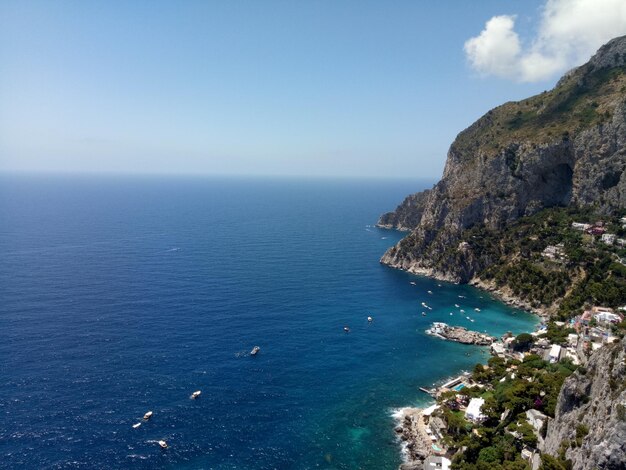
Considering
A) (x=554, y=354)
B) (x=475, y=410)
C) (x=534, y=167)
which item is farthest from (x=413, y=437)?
(x=534, y=167)

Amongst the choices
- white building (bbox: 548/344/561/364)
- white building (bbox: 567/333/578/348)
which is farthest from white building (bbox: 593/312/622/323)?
white building (bbox: 548/344/561/364)

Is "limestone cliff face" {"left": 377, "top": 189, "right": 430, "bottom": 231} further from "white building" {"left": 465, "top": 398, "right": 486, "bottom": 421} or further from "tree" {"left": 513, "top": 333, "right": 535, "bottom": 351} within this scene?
"white building" {"left": 465, "top": 398, "right": 486, "bottom": 421}

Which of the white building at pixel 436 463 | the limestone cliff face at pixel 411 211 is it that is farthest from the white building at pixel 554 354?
the limestone cliff face at pixel 411 211

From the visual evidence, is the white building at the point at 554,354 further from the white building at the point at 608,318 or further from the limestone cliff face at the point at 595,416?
the limestone cliff face at the point at 595,416

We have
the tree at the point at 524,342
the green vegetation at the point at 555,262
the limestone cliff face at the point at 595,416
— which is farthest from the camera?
the green vegetation at the point at 555,262

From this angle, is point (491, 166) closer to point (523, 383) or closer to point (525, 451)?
point (523, 383)

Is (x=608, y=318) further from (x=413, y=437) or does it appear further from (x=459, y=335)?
(x=413, y=437)

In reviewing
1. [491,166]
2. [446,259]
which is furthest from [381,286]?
[491,166]
